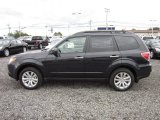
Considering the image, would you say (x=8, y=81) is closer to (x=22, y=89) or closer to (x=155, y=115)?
(x=22, y=89)

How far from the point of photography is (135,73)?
6.33m

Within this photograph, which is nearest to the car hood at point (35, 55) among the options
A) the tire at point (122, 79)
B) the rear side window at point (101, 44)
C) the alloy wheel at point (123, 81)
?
the rear side window at point (101, 44)

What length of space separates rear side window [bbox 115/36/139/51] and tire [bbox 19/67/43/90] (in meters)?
2.56

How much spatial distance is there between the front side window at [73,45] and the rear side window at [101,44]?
27 cm

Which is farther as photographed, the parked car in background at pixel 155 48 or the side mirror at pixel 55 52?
the parked car in background at pixel 155 48

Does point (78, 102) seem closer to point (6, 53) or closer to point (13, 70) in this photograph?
point (13, 70)

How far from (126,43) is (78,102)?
238cm

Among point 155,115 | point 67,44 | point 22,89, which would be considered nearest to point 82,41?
point 67,44

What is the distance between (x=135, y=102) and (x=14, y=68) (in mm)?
3624

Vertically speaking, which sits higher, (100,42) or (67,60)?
(100,42)

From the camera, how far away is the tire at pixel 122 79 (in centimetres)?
630

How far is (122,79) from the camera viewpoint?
6.37m

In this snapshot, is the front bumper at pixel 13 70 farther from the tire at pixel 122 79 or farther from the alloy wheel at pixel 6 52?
the alloy wheel at pixel 6 52

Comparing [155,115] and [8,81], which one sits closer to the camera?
[155,115]
